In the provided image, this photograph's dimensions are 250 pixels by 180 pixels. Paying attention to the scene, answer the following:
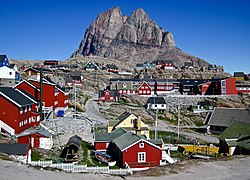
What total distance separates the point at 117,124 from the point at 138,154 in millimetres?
15576

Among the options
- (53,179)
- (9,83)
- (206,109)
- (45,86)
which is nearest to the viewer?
(53,179)

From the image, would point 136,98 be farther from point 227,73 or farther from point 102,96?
point 227,73

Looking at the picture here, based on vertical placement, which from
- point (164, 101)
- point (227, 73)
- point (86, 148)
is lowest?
point (86, 148)

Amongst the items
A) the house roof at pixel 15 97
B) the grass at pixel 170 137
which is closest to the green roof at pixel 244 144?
the grass at pixel 170 137

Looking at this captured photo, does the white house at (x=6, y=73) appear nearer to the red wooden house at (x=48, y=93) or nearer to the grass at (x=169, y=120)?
the red wooden house at (x=48, y=93)

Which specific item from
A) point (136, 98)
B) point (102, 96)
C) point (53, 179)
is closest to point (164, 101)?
point (136, 98)

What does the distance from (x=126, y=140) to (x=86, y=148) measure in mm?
6290

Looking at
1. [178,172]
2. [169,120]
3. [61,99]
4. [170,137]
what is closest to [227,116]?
[169,120]

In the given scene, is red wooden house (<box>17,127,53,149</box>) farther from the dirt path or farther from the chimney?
the chimney

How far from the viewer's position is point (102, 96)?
76812 mm

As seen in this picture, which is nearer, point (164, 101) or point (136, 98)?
point (164, 101)

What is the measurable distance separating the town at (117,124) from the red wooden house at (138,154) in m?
0.10

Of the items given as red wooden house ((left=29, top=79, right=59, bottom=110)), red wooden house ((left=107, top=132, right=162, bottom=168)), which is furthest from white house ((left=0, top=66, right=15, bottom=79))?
red wooden house ((left=107, top=132, right=162, bottom=168))

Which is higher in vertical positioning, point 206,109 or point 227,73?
point 227,73
